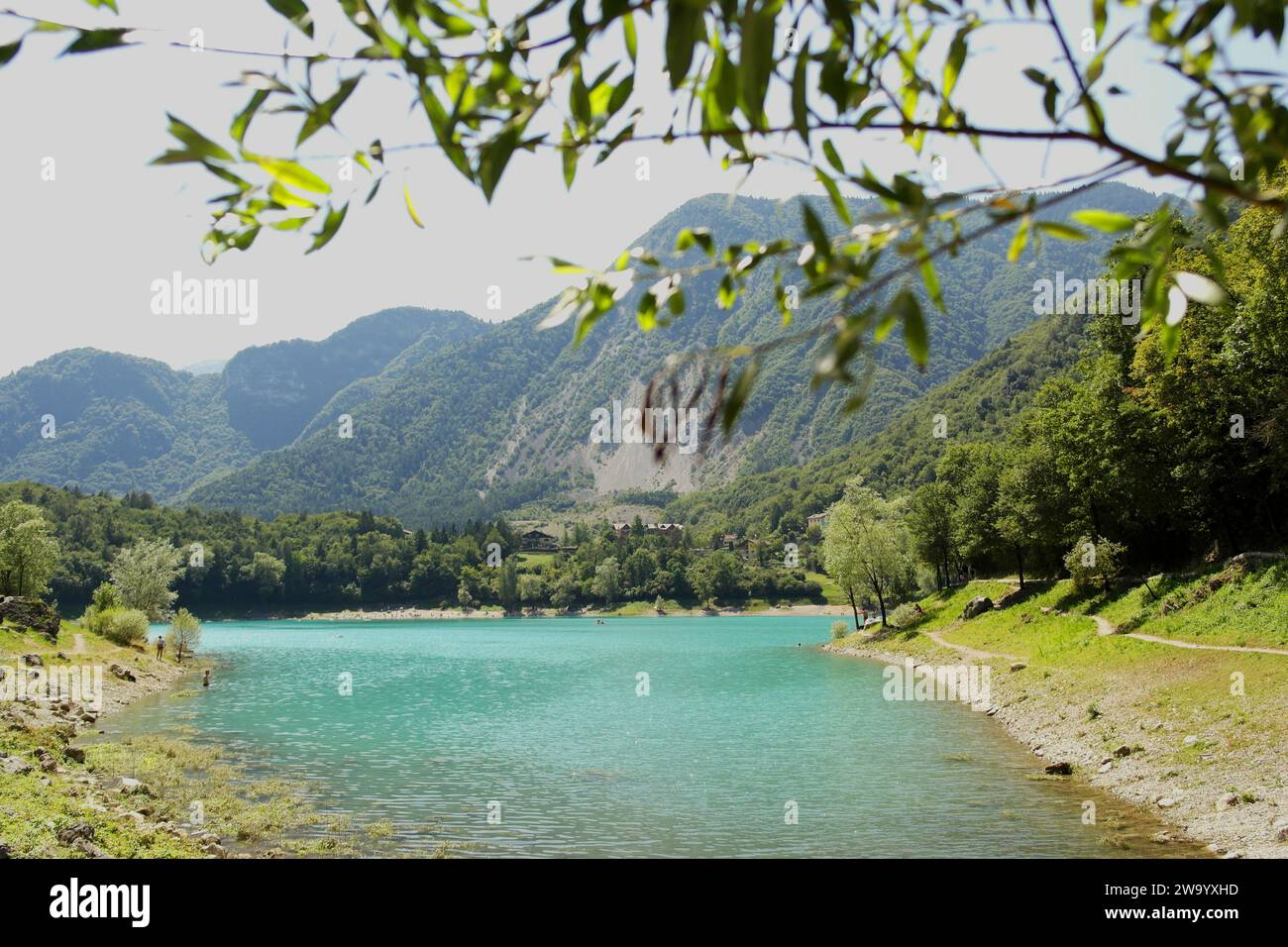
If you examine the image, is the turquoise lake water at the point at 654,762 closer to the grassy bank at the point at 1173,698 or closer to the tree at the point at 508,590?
the grassy bank at the point at 1173,698

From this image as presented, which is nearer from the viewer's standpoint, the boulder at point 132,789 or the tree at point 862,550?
the boulder at point 132,789

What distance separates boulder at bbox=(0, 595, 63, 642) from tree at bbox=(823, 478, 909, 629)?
49.8 meters

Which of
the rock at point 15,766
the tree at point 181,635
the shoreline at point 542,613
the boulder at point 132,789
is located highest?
the rock at point 15,766

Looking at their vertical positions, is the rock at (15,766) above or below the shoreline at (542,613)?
above

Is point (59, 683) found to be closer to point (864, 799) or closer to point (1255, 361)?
point (864, 799)

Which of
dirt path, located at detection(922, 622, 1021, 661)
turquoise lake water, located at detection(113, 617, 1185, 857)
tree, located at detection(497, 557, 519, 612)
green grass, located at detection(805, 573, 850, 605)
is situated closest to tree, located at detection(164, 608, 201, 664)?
turquoise lake water, located at detection(113, 617, 1185, 857)

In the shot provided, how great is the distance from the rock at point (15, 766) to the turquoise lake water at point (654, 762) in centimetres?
623

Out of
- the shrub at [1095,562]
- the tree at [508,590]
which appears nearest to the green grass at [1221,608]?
the shrub at [1095,562]

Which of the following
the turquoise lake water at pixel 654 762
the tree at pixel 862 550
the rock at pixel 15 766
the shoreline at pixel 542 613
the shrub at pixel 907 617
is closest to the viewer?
the turquoise lake water at pixel 654 762

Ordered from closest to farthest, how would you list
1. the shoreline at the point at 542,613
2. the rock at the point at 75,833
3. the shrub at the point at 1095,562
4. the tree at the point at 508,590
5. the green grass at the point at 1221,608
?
the rock at the point at 75,833, the green grass at the point at 1221,608, the shrub at the point at 1095,562, the shoreline at the point at 542,613, the tree at the point at 508,590

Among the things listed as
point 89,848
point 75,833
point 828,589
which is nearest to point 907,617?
point 75,833

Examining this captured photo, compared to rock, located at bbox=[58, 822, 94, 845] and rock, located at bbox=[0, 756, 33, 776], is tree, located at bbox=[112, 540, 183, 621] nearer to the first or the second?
rock, located at bbox=[0, 756, 33, 776]

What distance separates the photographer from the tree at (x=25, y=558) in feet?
181

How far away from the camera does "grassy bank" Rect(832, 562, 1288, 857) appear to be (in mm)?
15758
